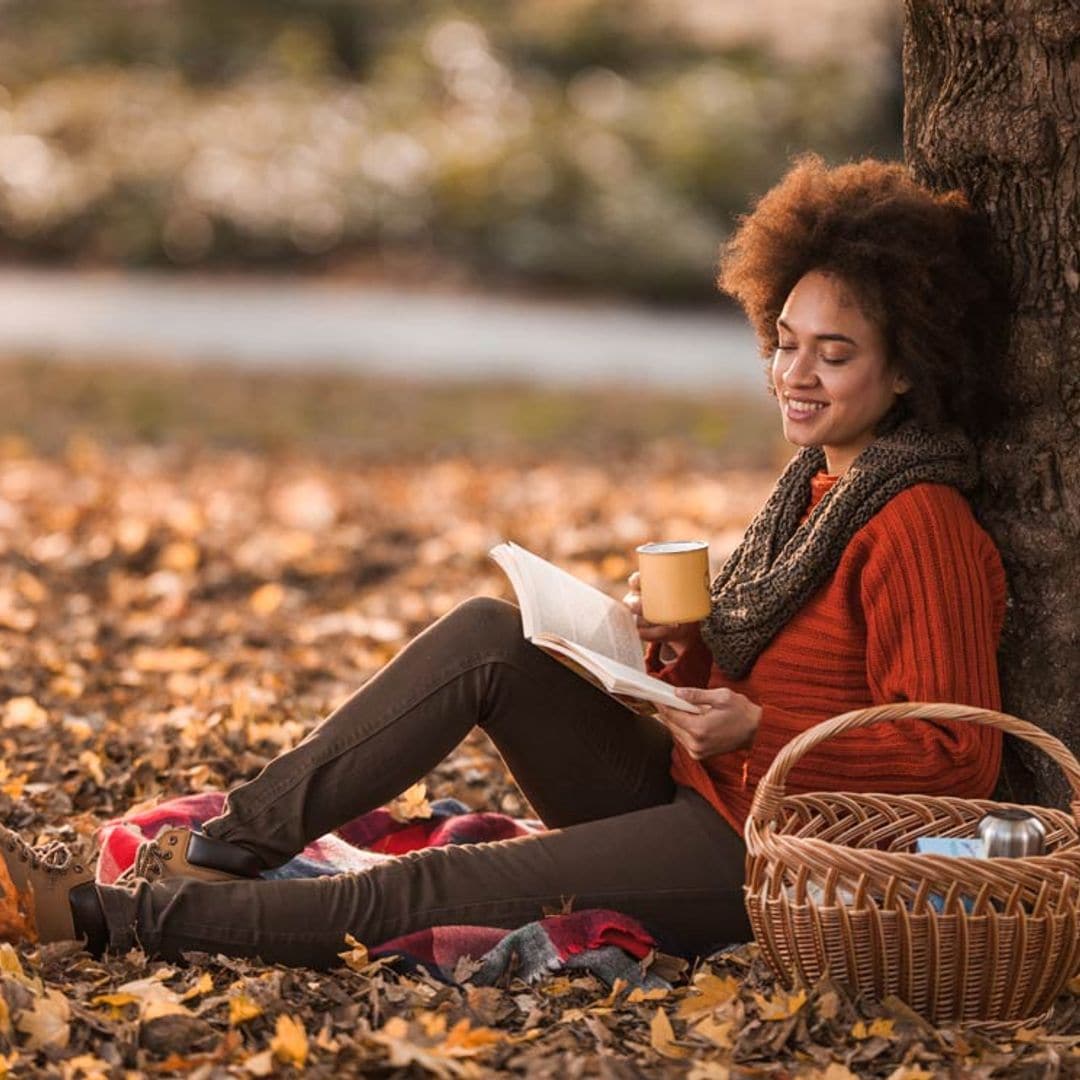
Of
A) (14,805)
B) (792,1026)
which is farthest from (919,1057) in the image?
(14,805)

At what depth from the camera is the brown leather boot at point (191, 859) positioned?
337 centimetres

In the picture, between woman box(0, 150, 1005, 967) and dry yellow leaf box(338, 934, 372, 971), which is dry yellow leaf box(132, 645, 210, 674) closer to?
woman box(0, 150, 1005, 967)

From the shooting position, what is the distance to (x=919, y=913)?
2828 mm

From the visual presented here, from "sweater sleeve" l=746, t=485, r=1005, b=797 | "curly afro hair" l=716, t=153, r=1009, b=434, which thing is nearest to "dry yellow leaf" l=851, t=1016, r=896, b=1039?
"sweater sleeve" l=746, t=485, r=1005, b=797

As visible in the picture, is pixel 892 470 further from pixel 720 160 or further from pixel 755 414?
pixel 720 160

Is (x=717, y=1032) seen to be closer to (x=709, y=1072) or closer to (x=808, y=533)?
(x=709, y=1072)

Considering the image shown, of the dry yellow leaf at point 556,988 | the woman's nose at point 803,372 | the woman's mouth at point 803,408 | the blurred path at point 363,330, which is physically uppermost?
the blurred path at point 363,330

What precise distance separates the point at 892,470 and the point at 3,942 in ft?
6.10

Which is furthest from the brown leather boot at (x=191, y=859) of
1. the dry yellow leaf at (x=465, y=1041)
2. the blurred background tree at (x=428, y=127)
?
the blurred background tree at (x=428, y=127)

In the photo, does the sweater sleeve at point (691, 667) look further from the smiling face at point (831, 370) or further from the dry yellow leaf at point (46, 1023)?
the dry yellow leaf at point (46, 1023)

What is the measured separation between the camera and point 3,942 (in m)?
3.25

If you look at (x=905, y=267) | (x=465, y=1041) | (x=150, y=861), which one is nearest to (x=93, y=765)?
(x=150, y=861)

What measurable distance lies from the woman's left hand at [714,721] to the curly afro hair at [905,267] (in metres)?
0.66

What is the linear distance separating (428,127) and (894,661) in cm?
1261
